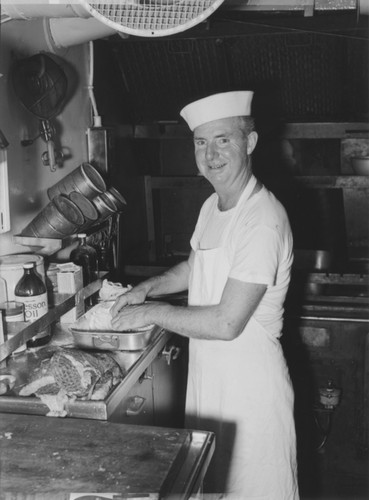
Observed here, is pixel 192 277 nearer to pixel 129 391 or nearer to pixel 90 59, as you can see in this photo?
pixel 129 391

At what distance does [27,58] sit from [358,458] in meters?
2.75

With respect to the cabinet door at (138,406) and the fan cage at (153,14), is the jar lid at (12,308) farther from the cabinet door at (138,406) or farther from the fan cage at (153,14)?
the fan cage at (153,14)

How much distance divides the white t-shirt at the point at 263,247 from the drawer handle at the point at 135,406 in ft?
1.89

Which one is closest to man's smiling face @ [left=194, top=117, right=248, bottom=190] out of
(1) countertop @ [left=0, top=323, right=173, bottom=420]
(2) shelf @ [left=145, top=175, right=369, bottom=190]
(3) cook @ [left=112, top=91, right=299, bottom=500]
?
(3) cook @ [left=112, top=91, right=299, bottom=500]

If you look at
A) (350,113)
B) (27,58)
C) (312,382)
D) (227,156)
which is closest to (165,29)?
(227,156)

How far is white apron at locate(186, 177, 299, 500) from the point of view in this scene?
240 cm

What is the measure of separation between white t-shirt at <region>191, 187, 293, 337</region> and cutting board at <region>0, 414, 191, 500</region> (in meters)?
0.72

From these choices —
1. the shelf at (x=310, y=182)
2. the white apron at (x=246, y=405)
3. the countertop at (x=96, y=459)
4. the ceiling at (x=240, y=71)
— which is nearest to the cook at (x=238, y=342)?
the white apron at (x=246, y=405)

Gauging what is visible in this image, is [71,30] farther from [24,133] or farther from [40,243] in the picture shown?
[40,243]

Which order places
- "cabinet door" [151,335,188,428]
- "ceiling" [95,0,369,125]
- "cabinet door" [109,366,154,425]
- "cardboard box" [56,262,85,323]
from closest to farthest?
"cabinet door" [109,366,154,425]
"cardboard box" [56,262,85,323]
"cabinet door" [151,335,188,428]
"ceiling" [95,0,369,125]

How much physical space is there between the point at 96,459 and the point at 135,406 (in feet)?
2.38

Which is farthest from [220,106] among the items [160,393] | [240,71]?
[240,71]

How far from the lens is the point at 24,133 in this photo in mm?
2729

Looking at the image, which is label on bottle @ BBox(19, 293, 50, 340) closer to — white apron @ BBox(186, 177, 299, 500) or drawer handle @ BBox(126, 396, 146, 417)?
drawer handle @ BBox(126, 396, 146, 417)
